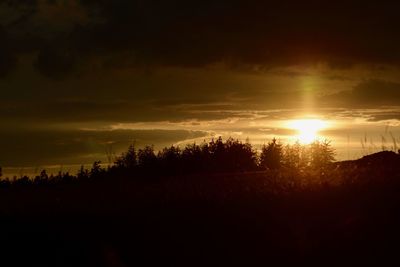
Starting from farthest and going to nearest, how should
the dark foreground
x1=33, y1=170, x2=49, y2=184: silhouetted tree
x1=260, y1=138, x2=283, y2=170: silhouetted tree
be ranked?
x1=260, y1=138, x2=283, y2=170: silhouetted tree, x1=33, y1=170, x2=49, y2=184: silhouetted tree, the dark foreground

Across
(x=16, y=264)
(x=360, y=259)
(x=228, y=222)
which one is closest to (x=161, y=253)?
(x=228, y=222)

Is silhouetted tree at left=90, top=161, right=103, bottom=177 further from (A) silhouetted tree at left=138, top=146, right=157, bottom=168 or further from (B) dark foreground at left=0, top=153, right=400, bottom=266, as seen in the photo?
(B) dark foreground at left=0, top=153, right=400, bottom=266

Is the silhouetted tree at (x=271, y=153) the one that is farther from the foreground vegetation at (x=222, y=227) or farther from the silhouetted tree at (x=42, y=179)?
the foreground vegetation at (x=222, y=227)

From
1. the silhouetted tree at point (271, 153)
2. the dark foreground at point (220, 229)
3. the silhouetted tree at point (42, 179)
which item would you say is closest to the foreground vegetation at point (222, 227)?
the dark foreground at point (220, 229)

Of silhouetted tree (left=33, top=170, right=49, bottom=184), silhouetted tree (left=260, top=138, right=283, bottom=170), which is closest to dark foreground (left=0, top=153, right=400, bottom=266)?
silhouetted tree (left=33, top=170, right=49, bottom=184)

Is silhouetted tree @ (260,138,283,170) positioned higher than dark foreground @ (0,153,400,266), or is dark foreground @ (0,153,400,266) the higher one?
silhouetted tree @ (260,138,283,170)

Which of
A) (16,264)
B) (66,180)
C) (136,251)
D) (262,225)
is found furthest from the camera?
(66,180)

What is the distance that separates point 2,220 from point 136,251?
3.91 meters

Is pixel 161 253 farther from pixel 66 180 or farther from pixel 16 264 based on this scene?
pixel 66 180

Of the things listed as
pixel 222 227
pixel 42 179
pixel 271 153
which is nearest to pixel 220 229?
pixel 222 227

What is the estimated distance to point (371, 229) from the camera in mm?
20000

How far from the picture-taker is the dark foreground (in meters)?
18.2

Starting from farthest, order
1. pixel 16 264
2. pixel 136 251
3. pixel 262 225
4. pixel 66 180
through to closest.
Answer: pixel 66 180 → pixel 262 225 → pixel 136 251 → pixel 16 264

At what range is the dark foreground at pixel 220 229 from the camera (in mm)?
18172
